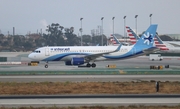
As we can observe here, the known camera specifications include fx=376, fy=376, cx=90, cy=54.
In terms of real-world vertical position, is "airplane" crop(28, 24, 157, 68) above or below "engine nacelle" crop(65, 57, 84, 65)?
above

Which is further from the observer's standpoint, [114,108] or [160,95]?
[160,95]

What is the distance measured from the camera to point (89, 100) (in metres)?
24.7

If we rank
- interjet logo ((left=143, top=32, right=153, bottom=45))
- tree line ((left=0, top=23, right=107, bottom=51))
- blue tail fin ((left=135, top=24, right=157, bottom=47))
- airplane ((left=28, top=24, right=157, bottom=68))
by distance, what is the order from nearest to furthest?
airplane ((left=28, top=24, right=157, bottom=68)) < blue tail fin ((left=135, top=24, right=157, bottom=47)) < interjet logo ((left=143, top=32, right=153, bottom=45)) < tree line ((left=0, top=23, right=107, bottom=51))

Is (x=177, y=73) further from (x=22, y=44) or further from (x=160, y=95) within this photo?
(x=22, y=44)

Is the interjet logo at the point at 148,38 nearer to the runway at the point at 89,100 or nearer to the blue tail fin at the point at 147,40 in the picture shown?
the blue tail fin at the point at 147,40

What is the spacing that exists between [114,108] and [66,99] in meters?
5.09

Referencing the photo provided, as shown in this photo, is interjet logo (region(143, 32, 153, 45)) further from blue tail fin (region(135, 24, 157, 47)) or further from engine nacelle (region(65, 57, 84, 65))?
engine nacelle (region(65, 57, 84, 65))

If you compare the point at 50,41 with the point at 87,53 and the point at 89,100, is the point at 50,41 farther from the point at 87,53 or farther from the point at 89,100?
the point at 89,100

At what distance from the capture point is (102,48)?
6372 cm

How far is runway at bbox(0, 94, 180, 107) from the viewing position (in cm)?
2288

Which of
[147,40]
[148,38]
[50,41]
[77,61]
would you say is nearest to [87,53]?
[77,61]

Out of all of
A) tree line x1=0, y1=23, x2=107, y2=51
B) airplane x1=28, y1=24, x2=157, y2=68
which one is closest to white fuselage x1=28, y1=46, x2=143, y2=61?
airplane x1=28, y1=24, x2=157, y2=68

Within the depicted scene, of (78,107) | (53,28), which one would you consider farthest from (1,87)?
(53,28)

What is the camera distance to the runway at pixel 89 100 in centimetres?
2288
